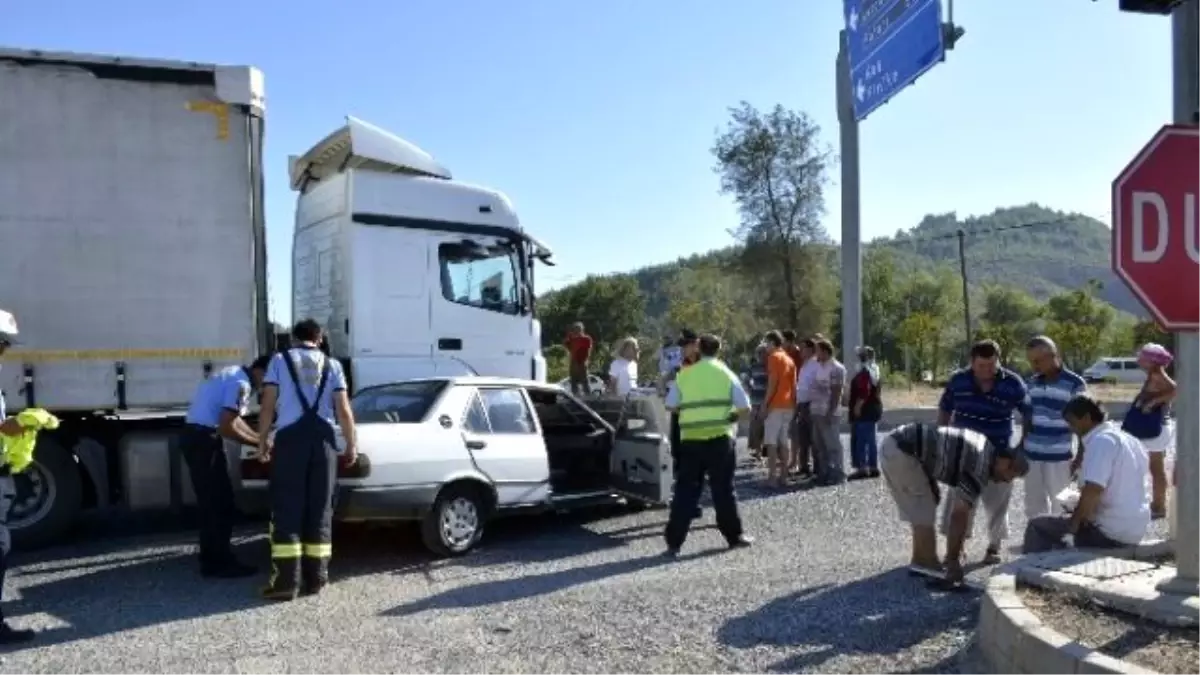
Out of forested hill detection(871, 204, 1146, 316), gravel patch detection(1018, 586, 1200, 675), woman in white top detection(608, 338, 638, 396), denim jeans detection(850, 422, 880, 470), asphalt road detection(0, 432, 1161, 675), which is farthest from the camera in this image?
forested hill detection(871, 204, 1146, 316)

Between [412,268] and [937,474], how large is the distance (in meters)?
5.70

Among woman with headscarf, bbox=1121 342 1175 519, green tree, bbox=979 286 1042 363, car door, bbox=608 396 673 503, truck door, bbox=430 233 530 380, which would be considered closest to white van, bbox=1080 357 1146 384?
green tree, bbox=979 286 1042 363

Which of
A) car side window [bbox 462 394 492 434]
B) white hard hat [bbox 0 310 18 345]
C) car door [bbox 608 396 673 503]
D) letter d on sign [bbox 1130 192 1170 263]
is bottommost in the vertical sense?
car door [bbox 608 396 673 503]

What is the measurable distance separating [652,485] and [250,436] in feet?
10.5

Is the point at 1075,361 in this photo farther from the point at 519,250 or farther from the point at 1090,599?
the point at 1090,599

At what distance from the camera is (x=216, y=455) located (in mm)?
7668

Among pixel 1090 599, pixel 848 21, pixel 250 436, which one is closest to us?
pixel 1090 599

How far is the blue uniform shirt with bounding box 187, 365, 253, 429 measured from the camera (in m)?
7.55

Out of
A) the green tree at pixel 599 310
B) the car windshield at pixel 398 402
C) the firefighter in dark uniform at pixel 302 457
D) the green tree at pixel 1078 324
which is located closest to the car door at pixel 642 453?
the car windshield at pixel 398 402

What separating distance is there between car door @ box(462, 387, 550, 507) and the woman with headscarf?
4719 mm

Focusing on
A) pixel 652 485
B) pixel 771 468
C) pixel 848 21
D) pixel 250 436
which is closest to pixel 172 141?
pixel 250 436

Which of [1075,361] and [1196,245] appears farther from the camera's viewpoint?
[1075,361]

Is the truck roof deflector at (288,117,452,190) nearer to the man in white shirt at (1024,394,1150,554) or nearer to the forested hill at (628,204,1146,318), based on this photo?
the man in white shirt at (1024,394,1150,554)

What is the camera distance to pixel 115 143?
28.6ft
